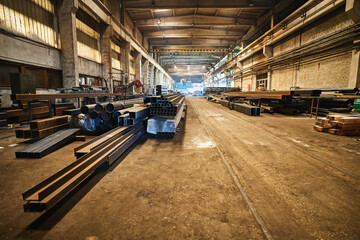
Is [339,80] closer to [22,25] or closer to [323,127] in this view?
[323,127]

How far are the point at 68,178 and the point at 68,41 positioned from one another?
8.73 metres

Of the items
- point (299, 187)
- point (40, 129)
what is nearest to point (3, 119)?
point (40, 129)

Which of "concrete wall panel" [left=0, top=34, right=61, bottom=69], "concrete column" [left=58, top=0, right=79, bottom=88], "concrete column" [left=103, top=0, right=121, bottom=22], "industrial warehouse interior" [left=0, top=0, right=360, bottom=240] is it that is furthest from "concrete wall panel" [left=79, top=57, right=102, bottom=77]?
"concrete column" [left=103, top=0, right=121, bottom=22]

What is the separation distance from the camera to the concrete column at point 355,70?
21.3ft

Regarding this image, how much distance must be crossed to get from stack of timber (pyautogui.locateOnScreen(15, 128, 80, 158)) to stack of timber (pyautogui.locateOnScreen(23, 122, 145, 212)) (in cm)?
132

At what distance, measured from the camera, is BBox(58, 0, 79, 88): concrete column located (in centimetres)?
768

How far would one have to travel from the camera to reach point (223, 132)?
4801 mm

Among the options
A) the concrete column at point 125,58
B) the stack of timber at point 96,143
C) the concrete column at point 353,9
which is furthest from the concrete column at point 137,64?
the concrete column at point 353,9

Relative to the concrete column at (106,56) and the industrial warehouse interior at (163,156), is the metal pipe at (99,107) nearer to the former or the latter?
the industrial warehouse interior at (163,156)

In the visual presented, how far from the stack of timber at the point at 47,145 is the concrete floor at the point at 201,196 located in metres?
0.15

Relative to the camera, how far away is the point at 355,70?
6.58m

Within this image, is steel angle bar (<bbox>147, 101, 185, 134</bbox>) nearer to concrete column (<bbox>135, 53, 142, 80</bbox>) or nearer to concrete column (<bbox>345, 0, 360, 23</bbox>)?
concrete column (<bbox>345, 0, 360, 23</bbox>)

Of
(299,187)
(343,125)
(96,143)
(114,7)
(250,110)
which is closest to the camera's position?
(299,187)

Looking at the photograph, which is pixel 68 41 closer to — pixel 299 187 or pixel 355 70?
pixel 299 187
